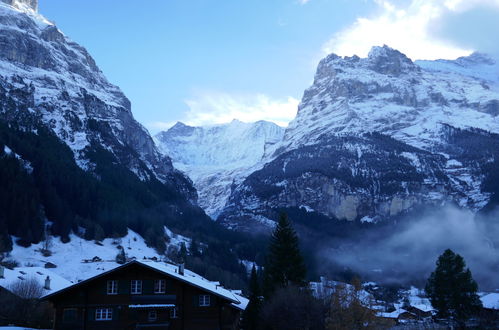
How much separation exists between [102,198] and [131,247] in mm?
28999

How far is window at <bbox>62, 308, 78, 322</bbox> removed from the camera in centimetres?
5419

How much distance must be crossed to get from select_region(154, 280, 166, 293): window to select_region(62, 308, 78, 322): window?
776cm

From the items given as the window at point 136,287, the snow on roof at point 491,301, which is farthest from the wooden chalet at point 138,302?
the snow on roof at point 491,301

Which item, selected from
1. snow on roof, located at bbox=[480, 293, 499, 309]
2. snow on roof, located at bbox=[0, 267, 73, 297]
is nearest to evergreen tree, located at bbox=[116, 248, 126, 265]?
snow on roof, located at bbox=[0, 267, 73, 297]

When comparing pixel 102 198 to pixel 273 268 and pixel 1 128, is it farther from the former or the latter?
pixel 273 268

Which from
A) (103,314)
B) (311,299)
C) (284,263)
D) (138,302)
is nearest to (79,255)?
(284,263)

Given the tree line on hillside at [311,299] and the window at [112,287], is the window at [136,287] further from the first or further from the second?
the tree line on hillside at [311,299]

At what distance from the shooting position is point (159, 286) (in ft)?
186

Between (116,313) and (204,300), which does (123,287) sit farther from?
(204,300)

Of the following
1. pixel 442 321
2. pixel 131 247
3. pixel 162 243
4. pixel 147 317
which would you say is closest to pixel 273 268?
pixel 147 317

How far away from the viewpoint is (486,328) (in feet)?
210

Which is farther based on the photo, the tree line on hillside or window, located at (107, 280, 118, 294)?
window, located at (107, 280, 118, 294)

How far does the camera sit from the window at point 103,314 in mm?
54938

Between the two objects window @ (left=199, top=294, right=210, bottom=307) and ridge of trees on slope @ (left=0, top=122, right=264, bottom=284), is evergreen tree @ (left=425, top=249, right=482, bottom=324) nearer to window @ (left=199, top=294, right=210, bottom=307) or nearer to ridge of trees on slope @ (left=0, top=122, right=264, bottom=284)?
window @ (left=199, top=294, right=210, bottom=307)
